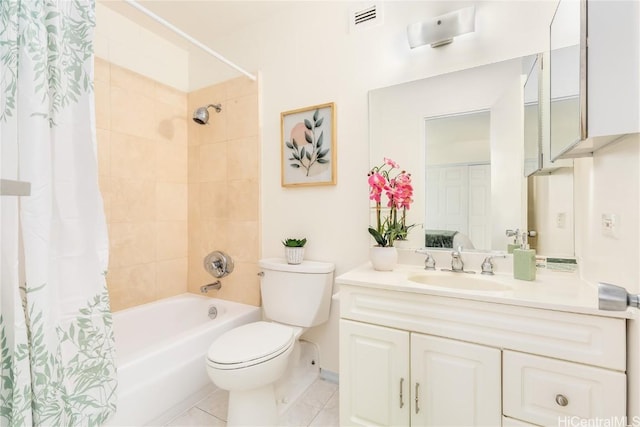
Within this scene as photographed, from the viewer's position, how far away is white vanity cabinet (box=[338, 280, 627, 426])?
0.83 m

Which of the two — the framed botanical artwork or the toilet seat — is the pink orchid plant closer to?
the framed botanical artwork

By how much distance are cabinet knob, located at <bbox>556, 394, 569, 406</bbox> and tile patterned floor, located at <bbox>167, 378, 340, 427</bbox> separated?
3.09ft

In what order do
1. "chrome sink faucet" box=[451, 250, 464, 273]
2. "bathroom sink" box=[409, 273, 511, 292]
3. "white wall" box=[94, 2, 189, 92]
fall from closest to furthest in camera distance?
"bathroom sink" box=[409, 273, 511, 292]
"chrome sink faucet" box=[451, 250, 464, 273]
"white wall" box=[94, 2, 189, 92]

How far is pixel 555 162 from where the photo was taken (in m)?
1.21

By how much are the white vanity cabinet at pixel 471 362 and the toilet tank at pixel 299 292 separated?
395 millimetres

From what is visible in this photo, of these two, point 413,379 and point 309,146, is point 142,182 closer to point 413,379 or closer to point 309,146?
point 309,146

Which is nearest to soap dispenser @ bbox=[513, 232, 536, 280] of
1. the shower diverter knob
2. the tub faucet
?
the shower diverter knob

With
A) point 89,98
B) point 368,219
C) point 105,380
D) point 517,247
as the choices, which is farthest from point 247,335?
point 517,247

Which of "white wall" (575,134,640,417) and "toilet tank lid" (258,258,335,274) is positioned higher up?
→ "white wall" (575,134,640,417)

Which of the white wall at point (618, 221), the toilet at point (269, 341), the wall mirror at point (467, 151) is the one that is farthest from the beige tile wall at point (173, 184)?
the white wall at point (618, 221)

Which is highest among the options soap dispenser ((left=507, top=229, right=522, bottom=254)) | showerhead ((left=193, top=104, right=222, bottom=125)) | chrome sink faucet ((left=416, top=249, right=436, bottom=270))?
showerhead ((left=193, top=104, right=222, bottom=125))

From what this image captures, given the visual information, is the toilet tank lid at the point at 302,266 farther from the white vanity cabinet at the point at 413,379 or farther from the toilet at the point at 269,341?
the white vanity cabinet at the point at 413,379

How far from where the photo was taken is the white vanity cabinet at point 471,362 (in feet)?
2.71

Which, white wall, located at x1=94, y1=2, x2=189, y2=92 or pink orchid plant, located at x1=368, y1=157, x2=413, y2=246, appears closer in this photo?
pink orchid plant, located at x1=368, y1=157, x2=413, y2=246
